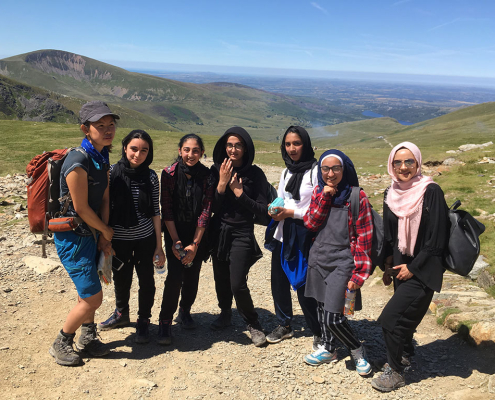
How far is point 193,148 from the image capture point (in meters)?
5.08

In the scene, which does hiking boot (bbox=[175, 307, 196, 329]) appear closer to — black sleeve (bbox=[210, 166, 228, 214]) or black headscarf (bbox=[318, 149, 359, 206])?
black sleeve (bbox=[210, 166, 228, 214])

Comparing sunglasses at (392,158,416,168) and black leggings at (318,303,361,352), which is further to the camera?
black leggings at (318,303,361,352)

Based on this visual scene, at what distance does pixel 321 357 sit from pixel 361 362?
567 mm

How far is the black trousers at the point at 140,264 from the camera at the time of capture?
17.1 feet

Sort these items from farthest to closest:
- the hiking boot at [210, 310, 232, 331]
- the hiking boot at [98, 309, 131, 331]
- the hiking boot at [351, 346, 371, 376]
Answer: the hiking boot at [210, 310, 232, 331]
the hiking boot at [98, 309, 131, 331]
the hiking boot at [351, 346, 371, 376]

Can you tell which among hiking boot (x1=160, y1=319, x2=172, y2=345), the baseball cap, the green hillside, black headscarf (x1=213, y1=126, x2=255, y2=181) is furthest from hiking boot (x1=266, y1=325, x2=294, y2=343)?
the green hillside

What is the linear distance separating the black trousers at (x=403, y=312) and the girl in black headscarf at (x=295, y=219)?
3.73 feet

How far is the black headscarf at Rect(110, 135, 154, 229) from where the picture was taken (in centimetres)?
499

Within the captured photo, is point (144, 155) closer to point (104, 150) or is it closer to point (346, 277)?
point (104, 150)

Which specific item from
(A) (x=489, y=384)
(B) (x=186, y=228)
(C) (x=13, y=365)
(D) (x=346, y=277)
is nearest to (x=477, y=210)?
(A) (x=489, y=384)

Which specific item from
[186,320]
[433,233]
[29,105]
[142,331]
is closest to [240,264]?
[186,320]

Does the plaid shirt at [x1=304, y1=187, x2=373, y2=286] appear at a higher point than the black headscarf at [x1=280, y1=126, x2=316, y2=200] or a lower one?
lower

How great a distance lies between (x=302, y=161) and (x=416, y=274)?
208 centimetres

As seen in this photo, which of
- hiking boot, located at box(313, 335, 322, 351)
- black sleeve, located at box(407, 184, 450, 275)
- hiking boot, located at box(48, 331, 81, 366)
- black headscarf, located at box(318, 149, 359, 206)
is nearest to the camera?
black sleeve, located at box(407, 184, 450, 275)
